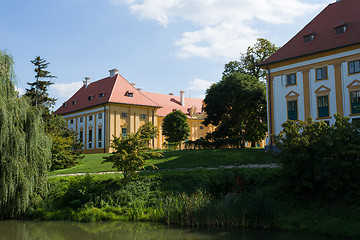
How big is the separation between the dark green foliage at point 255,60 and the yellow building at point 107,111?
1408cm

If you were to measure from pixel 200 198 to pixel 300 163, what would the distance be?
4.38 meters

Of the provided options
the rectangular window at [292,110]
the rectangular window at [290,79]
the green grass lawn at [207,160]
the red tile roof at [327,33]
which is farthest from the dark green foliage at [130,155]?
the red tile roof at [327,33]

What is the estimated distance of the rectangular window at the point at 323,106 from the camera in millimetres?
29061

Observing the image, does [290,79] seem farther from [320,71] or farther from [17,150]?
[17,150]

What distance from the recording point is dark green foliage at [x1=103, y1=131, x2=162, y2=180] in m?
19.2

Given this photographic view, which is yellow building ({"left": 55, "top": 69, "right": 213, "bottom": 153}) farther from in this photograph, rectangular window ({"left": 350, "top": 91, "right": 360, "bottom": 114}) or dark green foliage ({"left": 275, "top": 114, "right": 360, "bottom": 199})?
dark green foliage ({"left": 275, "top": 114, "right": 360, "bottom": 199})

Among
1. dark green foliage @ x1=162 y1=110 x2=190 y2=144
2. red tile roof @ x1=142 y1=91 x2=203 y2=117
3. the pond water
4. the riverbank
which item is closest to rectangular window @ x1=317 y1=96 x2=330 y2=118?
the riverbank

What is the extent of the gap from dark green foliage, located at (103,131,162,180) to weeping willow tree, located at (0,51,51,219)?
141 inches

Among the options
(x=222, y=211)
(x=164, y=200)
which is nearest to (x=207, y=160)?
(x=164, y=200)

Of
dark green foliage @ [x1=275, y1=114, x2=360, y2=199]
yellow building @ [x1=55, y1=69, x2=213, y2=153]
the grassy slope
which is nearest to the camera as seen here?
the grassy slope

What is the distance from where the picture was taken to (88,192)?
63.1ft

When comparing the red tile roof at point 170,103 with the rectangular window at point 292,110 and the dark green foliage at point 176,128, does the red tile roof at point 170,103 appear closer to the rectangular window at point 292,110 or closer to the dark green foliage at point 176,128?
the dark green foliage at point 176,128

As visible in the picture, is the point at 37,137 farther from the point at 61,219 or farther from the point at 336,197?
the point at 336,197

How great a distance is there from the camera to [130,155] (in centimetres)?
1916
